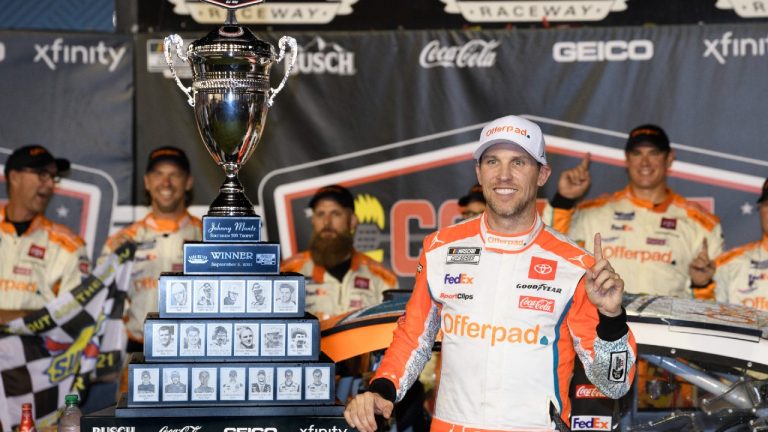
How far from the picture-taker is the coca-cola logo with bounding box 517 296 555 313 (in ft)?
9.43

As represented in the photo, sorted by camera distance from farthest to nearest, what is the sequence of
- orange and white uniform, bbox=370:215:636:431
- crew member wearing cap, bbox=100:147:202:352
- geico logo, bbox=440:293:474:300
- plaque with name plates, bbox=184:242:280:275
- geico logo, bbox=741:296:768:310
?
crew member wearing cap, bbox=100:147:202:352 → geico logo, bbox=741:296:768:310 → plaque with name plates, bbox=184:242:280:275 → geico logo, bbox=440:293:474:300 → orange and white uniform, bbox=370:215:636:431

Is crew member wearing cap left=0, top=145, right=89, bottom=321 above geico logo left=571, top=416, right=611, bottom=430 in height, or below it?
above

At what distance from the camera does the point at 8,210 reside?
625 cm

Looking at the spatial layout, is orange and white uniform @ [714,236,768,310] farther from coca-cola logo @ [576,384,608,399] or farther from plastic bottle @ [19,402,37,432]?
plastic bottle @ [19,402,37,432]

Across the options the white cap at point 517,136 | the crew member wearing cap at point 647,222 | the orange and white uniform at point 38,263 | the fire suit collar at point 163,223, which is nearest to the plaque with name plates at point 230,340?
the white cap at point 517,136

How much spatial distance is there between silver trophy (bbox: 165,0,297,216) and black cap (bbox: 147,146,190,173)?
2.64 metres

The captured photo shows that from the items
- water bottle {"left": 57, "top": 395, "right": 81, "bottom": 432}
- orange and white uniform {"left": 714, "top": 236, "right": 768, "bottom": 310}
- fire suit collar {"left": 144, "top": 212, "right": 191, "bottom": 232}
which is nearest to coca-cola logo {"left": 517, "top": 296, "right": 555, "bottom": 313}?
water bottle {"left": 57, "top": 395, "right": 81, "bottom": 432}

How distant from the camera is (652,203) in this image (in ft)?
19.6

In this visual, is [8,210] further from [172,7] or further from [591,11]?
[591,11]

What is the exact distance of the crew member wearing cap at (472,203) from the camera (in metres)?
→ 5.96

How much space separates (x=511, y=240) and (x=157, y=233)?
143 inches

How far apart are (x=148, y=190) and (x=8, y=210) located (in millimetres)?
831

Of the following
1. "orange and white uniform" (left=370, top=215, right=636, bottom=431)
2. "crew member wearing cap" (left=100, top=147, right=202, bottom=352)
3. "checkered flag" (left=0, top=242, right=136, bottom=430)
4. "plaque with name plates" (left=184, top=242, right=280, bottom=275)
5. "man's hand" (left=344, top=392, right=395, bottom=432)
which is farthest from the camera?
"crew member wearing cap" (left=100, top=147, right=202, bottom=352)

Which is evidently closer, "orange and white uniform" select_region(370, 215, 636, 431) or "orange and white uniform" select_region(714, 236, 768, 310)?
"orange and white uniform" select_region(370, 215, 636, 431)
